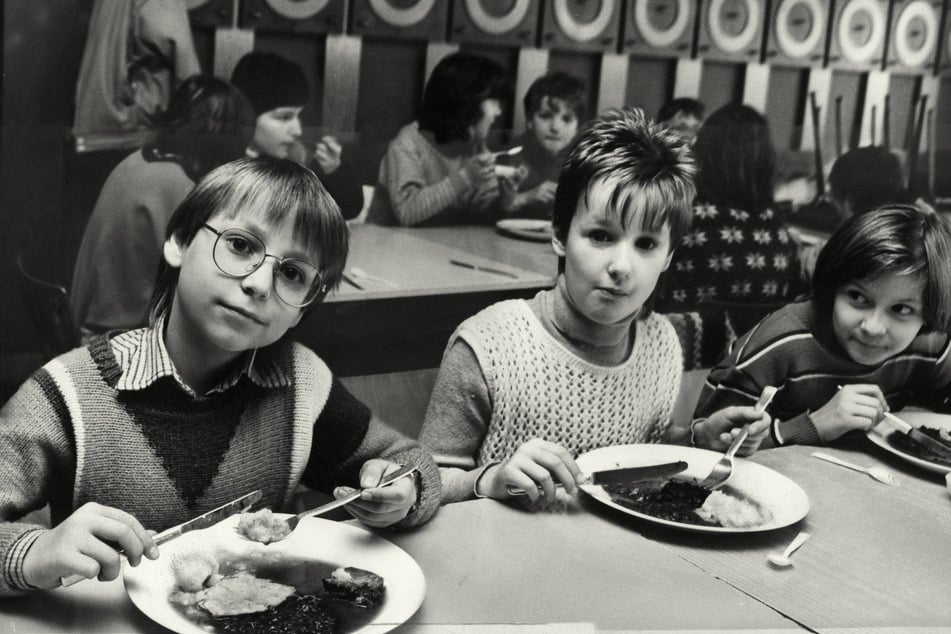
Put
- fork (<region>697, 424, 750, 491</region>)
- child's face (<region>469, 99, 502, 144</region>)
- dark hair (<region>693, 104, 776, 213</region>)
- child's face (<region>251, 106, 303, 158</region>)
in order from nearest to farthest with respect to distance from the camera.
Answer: fork (<region>697, 424, 750, 491</region>) < child's face (<region>251, 106, 303, 158</region>) < child's face (<region>469, 99, 502, 144</region>) < dark hair (<region>693, 104, 776, 213</region>)

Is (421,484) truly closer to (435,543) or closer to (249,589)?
(435,543)

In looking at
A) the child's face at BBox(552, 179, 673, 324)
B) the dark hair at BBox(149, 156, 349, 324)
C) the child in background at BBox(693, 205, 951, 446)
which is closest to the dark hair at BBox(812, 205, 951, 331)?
the child in background at BBox(693, 205, 951, 446)

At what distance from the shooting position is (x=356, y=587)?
1142mm

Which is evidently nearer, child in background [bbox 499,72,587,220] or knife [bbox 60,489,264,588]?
knife [bbox 60,489,264,588]

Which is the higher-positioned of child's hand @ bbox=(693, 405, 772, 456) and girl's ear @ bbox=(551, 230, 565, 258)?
girl's ear @ bbox=(551, 230, 565, 258)

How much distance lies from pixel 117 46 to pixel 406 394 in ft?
2.64

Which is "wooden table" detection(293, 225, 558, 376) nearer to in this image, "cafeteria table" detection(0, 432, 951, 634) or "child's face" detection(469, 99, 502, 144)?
"child's face" detection(469, 99, 502, 144)

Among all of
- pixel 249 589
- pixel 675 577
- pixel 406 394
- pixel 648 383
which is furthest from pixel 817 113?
pixel 249 589

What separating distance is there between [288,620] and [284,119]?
1010 mm

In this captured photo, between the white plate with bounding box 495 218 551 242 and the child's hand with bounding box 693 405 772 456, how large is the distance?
544mm

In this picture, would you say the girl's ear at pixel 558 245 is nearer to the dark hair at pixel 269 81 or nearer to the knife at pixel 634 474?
the knife at pixel 634 474

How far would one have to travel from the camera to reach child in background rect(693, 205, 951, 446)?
184 cm

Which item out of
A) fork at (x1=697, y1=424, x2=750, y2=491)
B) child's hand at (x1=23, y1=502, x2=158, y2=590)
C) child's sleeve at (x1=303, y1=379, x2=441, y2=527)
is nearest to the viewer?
child's hand at (x1=23, y1=502, x2=158, y2=590)

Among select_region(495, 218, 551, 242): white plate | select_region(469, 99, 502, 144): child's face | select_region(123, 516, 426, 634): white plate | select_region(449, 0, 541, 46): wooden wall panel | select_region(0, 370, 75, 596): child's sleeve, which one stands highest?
select_region(449, 0, 541, 46): wooden wall panel
